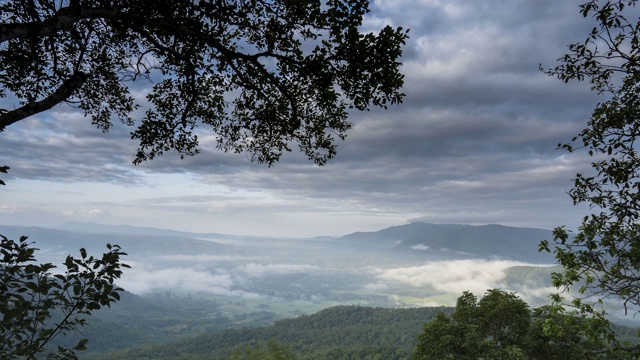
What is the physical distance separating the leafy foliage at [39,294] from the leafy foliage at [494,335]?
61.4 ft

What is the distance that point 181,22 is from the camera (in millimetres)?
5461

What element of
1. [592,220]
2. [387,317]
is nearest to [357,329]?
[387,317]

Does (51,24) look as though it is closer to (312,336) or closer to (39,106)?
(39,106)

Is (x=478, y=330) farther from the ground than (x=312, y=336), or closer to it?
farther from the ground

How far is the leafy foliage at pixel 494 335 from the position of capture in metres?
17.7

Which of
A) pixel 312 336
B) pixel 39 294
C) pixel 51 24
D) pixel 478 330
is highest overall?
pixel 51 24

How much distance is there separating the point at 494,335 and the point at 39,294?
75.6ft

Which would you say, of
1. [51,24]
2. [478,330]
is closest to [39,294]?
[51,24]

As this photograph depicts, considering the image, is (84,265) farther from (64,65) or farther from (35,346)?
(64,65)

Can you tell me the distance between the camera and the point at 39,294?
327cm

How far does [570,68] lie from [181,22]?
740 centimetres

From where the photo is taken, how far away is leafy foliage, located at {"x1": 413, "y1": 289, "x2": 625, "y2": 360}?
17.7 metres

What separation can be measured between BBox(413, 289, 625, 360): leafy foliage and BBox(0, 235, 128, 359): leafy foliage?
61.4 feet

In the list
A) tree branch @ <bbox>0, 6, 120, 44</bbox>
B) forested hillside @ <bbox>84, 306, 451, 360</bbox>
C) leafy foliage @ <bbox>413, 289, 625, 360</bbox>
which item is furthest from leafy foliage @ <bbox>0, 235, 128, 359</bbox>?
forested hillside @ <bbox>84, 306, 451, 360</bbox>
